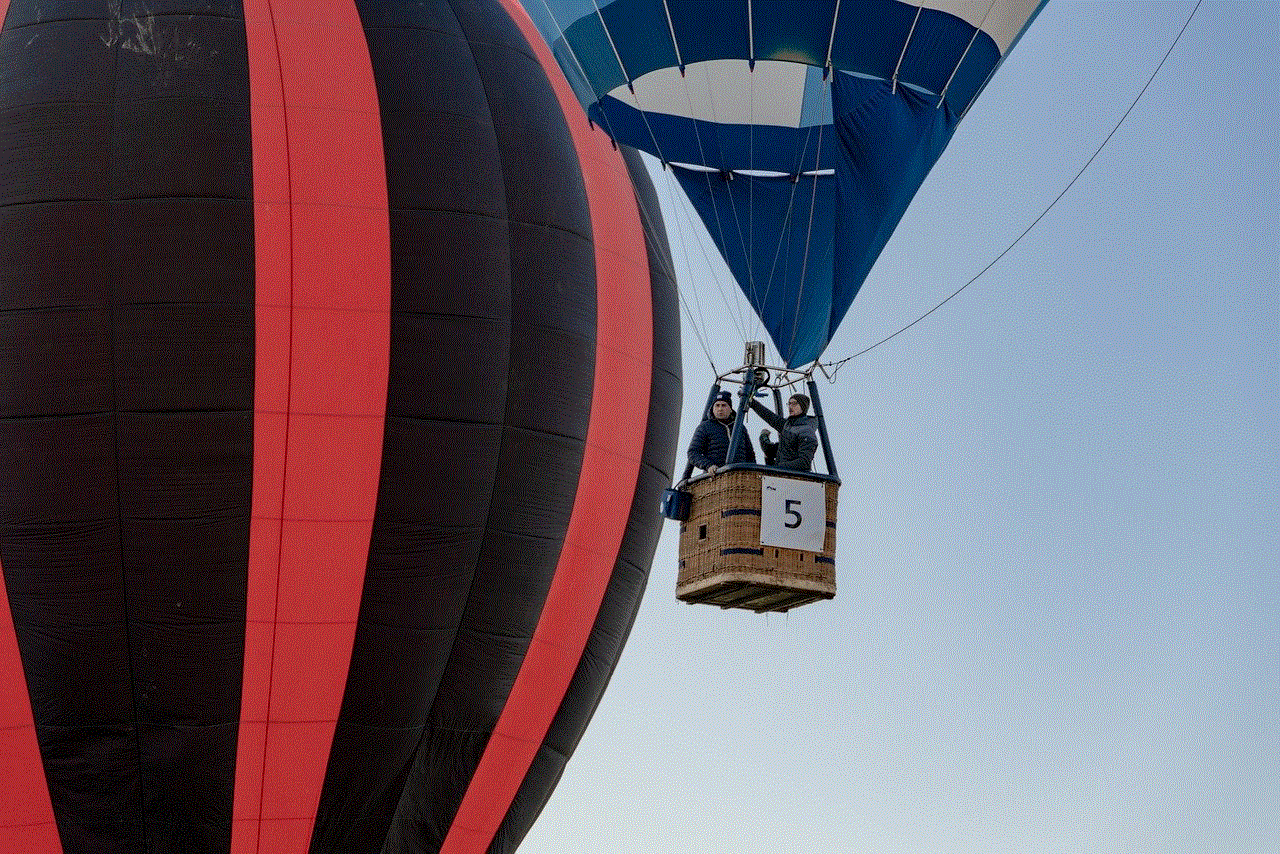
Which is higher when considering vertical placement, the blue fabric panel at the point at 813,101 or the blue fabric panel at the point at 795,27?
the blue fabric panel at the point at 813,101

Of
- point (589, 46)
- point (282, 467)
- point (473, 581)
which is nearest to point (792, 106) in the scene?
point (589, 46)

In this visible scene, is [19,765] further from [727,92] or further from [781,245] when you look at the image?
[727,92]

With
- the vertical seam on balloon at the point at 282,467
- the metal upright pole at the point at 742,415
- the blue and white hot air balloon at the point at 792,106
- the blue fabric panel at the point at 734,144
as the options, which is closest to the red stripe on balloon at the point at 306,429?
the vertical seam on balloon at the point at 282,467

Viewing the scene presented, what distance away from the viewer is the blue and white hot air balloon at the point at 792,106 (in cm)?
943

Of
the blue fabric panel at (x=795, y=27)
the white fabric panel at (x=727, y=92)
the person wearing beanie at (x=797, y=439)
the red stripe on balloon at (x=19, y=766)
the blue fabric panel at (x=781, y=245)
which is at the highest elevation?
the white fabric panel at (x=727, y=92)

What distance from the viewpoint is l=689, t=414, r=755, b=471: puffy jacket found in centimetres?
924

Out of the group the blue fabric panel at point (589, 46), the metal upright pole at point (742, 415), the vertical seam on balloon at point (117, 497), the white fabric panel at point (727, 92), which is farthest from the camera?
the vertical seam on balloon at point (117, 497)

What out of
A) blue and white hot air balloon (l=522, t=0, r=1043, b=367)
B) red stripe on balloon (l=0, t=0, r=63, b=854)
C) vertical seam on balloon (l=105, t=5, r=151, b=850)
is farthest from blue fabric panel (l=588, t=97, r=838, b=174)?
red stripe on balloon (l=0, t=0, r=63, b=854)

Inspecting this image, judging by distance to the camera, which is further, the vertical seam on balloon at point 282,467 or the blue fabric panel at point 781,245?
the vertical seam on balloon at point 282,467

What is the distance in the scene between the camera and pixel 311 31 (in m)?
10.9

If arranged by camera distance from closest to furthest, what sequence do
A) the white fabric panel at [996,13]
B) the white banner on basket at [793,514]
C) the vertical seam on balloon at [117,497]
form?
the white banner on basket at [793,514] → the white fabric panel at [996,13] → the vertical seam on balloon at [117,497]

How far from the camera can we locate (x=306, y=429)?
34.1ft

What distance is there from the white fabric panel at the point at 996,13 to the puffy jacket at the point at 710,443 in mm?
1754

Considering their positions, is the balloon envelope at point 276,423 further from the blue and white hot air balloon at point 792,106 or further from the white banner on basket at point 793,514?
the white banner on basket at point 793,514
